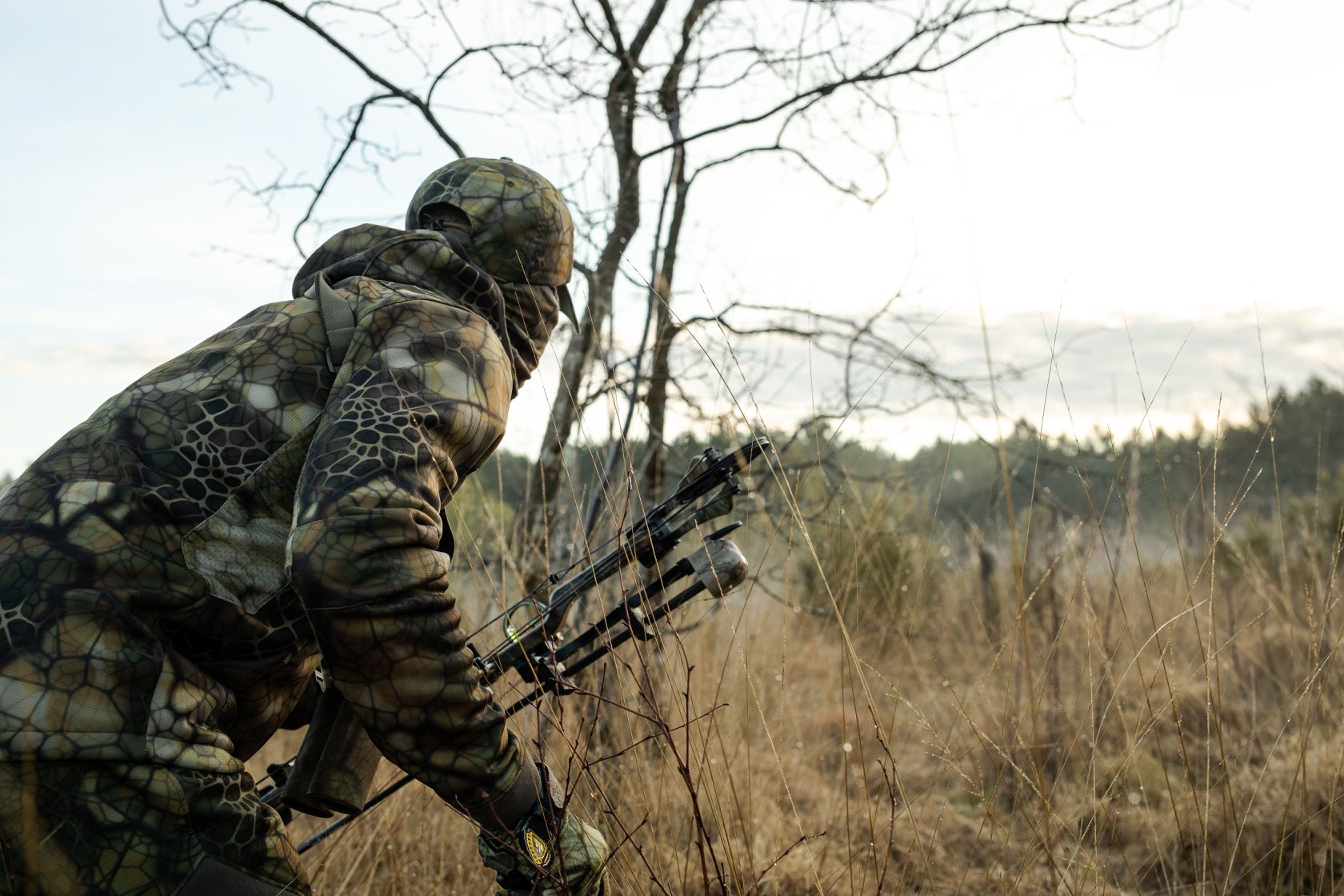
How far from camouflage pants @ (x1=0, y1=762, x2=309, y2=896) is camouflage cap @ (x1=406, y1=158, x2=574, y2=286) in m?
0.98

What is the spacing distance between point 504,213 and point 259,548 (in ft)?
2.42

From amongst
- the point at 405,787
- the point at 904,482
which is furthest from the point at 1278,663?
the point at 405,787

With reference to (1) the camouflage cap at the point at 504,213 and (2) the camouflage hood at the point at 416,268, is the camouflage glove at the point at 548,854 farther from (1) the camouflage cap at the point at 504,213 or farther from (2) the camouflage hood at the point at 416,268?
(1) the camouflage cap at the point at 504,213

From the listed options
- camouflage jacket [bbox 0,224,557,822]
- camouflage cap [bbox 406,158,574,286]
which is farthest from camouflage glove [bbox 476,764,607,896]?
camouflage cap [bbox 406,158,574,286]

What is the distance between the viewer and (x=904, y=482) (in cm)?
427

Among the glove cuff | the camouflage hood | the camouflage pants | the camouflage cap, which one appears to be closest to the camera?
the camouflage pants

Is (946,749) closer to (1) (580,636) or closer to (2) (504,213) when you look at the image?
(1) (580,636)

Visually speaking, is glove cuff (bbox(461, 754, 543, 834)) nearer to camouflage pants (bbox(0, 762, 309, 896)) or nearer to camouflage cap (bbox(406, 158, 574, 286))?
camouflage pants (bbox(0, 762, 309, 896))

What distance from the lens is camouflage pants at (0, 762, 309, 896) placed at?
48.1 inches

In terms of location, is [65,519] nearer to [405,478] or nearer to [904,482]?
[405,478]

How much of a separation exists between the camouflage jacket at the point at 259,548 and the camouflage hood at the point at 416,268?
0.10 m

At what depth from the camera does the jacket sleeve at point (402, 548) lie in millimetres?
1246

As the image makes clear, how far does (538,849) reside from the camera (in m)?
1.52

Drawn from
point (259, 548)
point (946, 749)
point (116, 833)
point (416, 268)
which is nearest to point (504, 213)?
point (416, 268)
